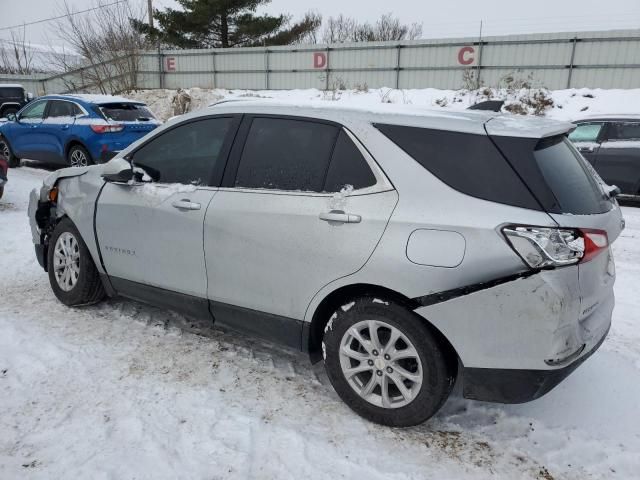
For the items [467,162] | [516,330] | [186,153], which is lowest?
[516,330]

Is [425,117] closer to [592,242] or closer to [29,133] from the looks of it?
[592,242]

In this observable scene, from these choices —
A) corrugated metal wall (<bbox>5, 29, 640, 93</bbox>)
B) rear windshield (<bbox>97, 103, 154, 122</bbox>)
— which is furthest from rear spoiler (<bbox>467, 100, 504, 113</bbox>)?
corrugated metal wall (<bbox>5, 29, 640, 93</bbox>)

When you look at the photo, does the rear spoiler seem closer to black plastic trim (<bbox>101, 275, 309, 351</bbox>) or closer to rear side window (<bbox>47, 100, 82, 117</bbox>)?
black plastic trim (<bbox>101, 275, 309, 351</bbox>)

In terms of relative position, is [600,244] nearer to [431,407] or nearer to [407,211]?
[407,211]

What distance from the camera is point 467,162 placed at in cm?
250

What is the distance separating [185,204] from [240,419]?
1.37 m

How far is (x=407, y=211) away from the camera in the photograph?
8.28 feet

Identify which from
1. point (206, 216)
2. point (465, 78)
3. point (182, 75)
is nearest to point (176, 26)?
point (182, 75)

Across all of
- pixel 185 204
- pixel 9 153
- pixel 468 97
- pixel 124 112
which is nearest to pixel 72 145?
pixel 124 112

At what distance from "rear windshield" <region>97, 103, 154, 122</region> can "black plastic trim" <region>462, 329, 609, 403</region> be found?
9.33 metres

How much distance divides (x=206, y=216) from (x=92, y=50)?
25.7 m

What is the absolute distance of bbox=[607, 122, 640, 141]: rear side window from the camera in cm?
899

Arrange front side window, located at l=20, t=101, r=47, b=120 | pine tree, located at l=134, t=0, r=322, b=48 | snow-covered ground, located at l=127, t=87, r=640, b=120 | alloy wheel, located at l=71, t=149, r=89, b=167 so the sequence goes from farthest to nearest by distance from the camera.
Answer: pine tree, located at l=134, t=0, r=322, b=48
snow-covered ground, located at l=127, t=87, r=640, b=120
front side window, located at l=20, t=101, r=47, b=120
alloy wheel, located at l=71, t=149, r=89, b=167

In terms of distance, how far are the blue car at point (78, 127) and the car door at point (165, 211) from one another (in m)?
6.46
